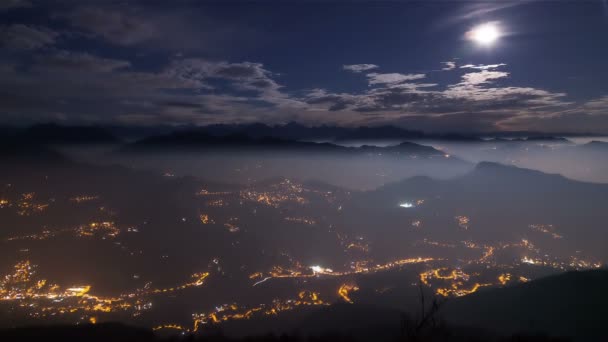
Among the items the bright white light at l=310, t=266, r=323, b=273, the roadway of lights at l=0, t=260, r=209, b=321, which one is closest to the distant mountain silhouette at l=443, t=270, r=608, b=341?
the bright white light at l=310, t=266, r=323, b=273

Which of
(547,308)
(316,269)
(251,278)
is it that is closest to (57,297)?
(251,278)

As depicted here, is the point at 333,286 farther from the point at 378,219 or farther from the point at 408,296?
the point at 378,219

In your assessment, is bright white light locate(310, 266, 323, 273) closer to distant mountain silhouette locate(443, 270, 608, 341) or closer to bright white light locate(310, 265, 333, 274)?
bright white light locate(310, 265, 333, 274)

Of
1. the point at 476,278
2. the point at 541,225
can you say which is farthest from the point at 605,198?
the point at 476,278

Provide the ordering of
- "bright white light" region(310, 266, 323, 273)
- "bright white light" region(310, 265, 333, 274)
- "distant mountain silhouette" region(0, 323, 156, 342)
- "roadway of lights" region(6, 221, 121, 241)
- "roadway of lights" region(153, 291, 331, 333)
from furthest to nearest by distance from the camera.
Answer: "bright white light" region(310, 266, 323, 273) → "bright white light" region(310, 265, 333, 274) → "roadway of lights" region(6, 221, 121, 241) → "roadway of lights" region(153, 291, 331, 333) → "distant mountain silhouette" region(0, 323, 156, 342)

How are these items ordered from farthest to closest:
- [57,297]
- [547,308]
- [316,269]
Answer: [316,269]
[57,297]
[547,308]

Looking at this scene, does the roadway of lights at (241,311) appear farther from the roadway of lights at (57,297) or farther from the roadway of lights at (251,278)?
the roadway of lights at (57,297)

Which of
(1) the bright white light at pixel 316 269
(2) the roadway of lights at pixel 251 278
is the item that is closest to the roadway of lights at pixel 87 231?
(2) the roadway of lights at pixel 251 278

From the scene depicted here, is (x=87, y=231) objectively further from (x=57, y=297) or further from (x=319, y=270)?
(x=319, y=270)

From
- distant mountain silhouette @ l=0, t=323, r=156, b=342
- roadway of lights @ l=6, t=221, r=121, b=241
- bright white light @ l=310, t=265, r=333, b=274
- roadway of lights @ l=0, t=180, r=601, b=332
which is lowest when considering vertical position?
bright white light @ l=310, t=265, r=333, b=274
